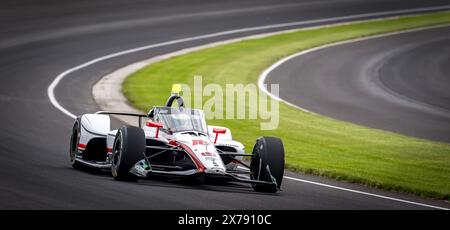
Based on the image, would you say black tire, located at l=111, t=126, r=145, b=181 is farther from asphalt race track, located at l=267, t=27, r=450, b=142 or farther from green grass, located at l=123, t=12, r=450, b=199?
asphalt race track, located at l=267, t=27, r=450, b=142

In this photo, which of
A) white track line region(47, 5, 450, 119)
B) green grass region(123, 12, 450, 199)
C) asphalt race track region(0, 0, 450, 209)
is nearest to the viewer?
asphalt race track region(0, 0, 450, 209)

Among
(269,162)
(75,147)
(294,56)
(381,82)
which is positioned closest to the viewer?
(269,162)

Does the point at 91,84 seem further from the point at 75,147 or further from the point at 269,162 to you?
the point at 269,162

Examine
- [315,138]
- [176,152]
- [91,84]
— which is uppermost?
[91,84]

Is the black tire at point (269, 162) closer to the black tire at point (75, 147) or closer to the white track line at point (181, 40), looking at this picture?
the black tire at point (75, 147)

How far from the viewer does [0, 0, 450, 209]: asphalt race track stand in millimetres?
14953

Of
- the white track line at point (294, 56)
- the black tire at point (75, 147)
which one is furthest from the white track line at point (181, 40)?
the black tire at point (75, 147)

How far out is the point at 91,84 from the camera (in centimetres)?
3148

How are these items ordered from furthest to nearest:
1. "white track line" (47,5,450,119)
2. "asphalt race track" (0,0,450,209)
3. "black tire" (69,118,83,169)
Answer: "white track line" (47,5,450,119) → "black tire" (69,118,83,169) → "asphalt race track" (0,0,450,209)

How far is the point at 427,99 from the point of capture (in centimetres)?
3228

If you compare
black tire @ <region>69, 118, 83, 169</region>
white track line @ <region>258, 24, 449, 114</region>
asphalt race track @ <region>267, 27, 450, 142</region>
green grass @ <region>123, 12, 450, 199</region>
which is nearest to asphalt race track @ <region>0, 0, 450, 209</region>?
black tire @ <region>69, 118, 83, 169</region>

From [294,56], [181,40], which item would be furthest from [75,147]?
[181,40]

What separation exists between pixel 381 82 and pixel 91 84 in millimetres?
10871
